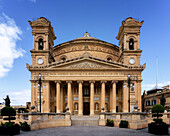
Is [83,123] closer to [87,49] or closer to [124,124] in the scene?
[124,124]

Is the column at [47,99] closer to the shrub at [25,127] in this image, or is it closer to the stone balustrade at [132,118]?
the stone balustrade at [132,118]

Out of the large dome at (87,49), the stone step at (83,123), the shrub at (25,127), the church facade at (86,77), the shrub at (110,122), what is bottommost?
the stone step at (83,123)

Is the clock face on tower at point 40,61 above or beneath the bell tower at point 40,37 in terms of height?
beneath

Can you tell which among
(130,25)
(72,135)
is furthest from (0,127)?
(130,25)

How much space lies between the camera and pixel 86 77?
1745 inches

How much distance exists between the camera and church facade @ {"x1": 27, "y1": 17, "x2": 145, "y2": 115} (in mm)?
44188

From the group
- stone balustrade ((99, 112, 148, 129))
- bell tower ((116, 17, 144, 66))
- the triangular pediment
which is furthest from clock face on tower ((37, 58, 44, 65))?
stone balustrade ((99, 112, 148, 129))

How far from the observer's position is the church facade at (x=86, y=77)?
1740 inches

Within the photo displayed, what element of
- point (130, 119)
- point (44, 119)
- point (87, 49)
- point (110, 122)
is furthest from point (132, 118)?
point (87, 49)

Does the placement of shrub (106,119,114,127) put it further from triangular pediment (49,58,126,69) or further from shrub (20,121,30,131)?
triangular pediment (49,58,126,69)

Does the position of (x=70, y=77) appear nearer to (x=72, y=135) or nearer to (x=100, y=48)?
(x=100, y=48)

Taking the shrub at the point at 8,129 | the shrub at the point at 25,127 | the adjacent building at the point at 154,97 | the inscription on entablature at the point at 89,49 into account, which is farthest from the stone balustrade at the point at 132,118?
the inscription on entablature at the point at 89,49

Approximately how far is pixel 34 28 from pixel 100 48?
1966 cm

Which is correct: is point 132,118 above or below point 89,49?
below
